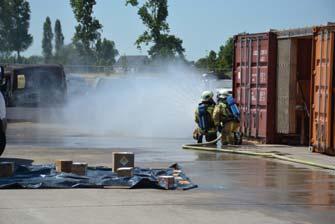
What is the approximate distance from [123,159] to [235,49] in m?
8.59

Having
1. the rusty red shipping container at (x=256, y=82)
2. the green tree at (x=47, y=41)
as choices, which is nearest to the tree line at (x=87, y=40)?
the green tree at (x=47, y=41)

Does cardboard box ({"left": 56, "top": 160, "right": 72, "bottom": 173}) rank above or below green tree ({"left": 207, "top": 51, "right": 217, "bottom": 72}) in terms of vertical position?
below

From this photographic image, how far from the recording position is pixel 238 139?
19094 mm

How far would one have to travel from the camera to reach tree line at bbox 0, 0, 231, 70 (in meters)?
48.1

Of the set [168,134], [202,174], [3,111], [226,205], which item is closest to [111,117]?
[168,134]

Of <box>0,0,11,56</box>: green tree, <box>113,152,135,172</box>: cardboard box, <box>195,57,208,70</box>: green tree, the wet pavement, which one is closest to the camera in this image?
the wet pavement

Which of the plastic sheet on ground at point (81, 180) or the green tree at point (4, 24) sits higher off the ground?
the green tree at point (4, 24)

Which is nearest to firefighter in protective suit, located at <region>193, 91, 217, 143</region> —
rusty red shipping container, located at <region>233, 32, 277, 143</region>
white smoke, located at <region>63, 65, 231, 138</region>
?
rusty red shipping container, located at <region>233, 32, 277, 143</region>

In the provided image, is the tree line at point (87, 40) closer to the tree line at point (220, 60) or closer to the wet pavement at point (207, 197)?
the tree line at point (220, 60)

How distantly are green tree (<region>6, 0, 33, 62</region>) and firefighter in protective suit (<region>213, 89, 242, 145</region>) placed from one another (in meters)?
50.8

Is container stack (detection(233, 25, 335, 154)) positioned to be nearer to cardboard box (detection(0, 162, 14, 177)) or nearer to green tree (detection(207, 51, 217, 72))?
cardboard box (detection(0, 162, 14, 177))

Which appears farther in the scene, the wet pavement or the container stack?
the container stack

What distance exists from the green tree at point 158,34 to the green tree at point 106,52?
8.74 metres

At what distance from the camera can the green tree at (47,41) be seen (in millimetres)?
83062
